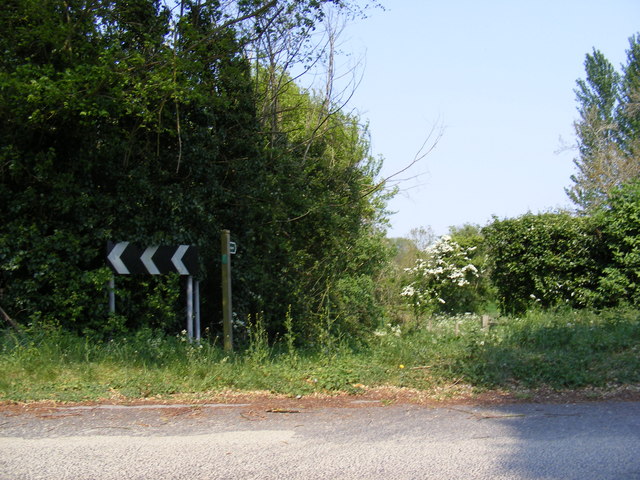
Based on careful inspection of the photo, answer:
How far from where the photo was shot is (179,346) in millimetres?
8734

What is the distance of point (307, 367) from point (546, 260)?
9.60m

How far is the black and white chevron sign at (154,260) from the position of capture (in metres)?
9.91

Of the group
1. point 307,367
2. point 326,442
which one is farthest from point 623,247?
point 326,442

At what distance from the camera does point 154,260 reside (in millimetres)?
9969

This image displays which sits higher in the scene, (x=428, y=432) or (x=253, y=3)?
(x=253, y=3)

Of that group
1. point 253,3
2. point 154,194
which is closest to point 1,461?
point 154,194

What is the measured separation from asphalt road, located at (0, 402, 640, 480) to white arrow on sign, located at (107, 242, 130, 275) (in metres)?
3.90

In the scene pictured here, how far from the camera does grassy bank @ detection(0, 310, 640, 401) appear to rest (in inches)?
273

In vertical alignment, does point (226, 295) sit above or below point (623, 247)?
below

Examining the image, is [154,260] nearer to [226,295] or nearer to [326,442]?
[226,295]

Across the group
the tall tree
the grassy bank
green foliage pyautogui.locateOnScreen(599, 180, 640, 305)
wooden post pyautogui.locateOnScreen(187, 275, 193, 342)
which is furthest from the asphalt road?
the tall tree

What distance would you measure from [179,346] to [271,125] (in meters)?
8.46

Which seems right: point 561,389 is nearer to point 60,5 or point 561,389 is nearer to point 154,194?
point 154,194

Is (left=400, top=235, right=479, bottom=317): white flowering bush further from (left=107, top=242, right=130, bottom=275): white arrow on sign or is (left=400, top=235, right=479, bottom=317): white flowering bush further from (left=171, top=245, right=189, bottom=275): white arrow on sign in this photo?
(left=107, top=242, right=130, bottom=275): white arrow on sign
